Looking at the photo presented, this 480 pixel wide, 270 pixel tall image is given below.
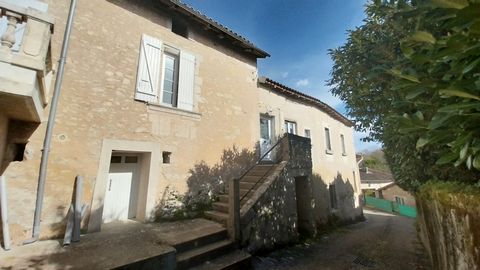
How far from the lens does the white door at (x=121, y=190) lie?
601cm

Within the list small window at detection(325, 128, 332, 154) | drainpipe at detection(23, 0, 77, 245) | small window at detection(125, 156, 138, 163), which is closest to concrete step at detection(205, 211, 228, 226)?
small window at detection(125, 156, 138, 163)

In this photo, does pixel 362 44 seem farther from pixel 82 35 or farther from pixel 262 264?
pixel 82 35

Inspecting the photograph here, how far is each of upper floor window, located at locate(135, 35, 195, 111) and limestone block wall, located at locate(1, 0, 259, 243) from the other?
0.21 metres

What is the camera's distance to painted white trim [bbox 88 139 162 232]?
5.23 meters

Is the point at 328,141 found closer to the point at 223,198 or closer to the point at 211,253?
the point at 223,198

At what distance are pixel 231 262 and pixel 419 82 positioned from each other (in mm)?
4460

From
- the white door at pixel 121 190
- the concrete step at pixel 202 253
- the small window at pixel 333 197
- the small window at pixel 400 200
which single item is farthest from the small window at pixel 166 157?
the small window at pixel 400 200

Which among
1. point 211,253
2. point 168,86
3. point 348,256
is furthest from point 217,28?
point 348,256

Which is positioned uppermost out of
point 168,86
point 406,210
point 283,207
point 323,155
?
point 168,86

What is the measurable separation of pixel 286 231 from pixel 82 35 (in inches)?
308

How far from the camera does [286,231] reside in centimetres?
700

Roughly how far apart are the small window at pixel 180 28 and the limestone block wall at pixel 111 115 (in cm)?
22

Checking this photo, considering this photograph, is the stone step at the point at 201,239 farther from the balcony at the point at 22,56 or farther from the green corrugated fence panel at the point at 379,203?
the green corrugated fence panel at the point at 379,203

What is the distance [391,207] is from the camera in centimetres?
2478
